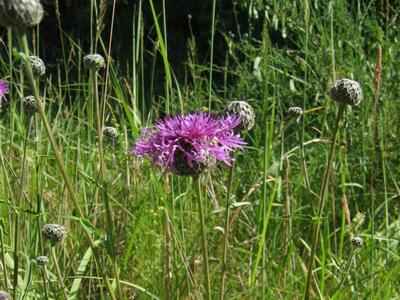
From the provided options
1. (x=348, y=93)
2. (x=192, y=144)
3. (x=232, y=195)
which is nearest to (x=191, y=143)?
(x=192, y=144)

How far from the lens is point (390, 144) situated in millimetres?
2363

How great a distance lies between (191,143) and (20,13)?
0.34 meters

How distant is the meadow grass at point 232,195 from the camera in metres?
1.40

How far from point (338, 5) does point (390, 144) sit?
59 centimetres

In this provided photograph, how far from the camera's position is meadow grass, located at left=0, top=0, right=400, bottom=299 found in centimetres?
140

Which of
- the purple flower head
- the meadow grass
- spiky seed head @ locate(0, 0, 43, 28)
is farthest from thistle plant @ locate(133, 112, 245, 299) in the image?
spiky seed head @ locate(0, 0, 43, 28)

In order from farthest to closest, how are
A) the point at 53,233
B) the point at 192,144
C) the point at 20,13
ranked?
1. the point at 53,233
2. the point at 192,144
3. the point at 20,13

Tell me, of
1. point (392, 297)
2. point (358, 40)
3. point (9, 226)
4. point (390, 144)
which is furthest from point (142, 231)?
point (358, 40)

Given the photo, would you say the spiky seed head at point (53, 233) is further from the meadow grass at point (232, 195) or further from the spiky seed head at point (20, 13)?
the spiky seed head at point (20, 13)

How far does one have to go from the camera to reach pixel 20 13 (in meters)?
0.82

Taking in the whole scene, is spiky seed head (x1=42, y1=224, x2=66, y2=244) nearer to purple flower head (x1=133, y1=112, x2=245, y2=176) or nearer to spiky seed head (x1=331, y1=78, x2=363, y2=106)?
purple flower head (x1=133, y1=112, x2=245, y2=176)

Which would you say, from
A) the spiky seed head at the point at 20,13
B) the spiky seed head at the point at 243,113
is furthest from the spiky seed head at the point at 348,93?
the spiky seed head at the point at 20,13

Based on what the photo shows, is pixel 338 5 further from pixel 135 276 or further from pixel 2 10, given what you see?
pixel 2 10

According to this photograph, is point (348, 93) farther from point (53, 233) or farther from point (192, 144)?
point (53, 233)
